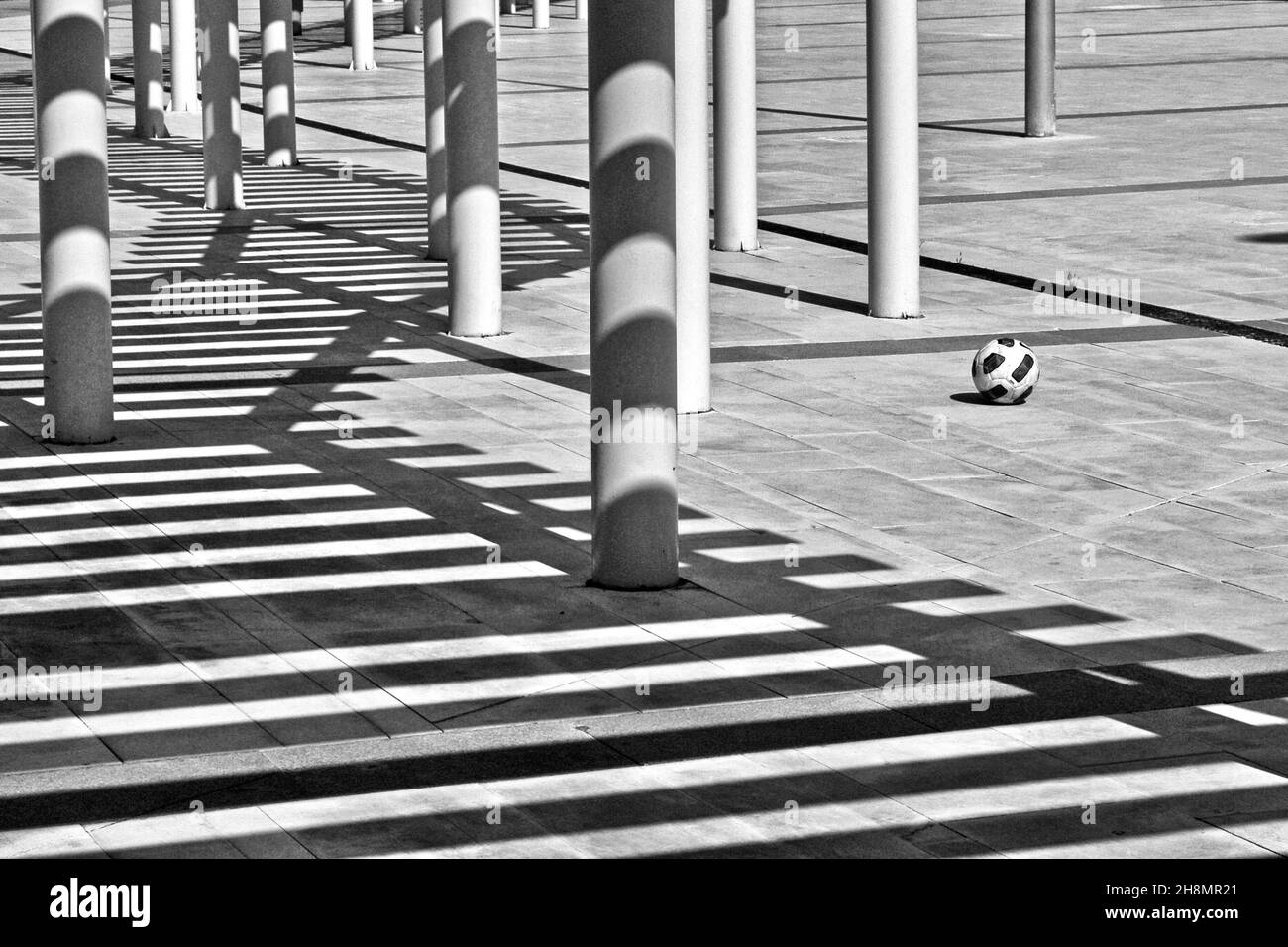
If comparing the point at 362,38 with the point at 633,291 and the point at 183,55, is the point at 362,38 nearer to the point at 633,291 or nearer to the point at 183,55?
the point at 183,55

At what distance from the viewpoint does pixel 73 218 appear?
409 inches

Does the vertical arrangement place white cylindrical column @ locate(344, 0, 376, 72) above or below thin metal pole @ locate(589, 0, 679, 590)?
above

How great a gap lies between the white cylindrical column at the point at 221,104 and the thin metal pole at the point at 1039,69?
882 cm

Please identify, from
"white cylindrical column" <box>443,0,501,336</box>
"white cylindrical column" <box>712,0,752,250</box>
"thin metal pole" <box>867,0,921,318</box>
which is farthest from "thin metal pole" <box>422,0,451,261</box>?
"thin metal pole" <box>867,0,921,318</box>

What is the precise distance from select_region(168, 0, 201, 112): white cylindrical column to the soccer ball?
16386mm

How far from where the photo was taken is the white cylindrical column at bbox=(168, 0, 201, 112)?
25.7 m

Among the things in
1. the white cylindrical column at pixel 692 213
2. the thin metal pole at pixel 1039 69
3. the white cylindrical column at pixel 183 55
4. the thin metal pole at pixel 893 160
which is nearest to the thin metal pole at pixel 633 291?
the white cylindrical column at pixel 692 213

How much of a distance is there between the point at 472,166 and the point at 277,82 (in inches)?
379

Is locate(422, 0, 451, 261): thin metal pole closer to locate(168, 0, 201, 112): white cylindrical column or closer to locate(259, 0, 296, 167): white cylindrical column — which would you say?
locate(259, 0, 296, 167): white cylindrical column

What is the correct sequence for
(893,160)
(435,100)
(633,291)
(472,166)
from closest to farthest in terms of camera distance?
(633,291)
(472,166)
(893,160)
(435,100)

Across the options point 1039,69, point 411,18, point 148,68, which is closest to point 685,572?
point 1039,69

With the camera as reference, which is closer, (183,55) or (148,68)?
(148,68)

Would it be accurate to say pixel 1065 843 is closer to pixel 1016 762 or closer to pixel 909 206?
pixel 1016 762
